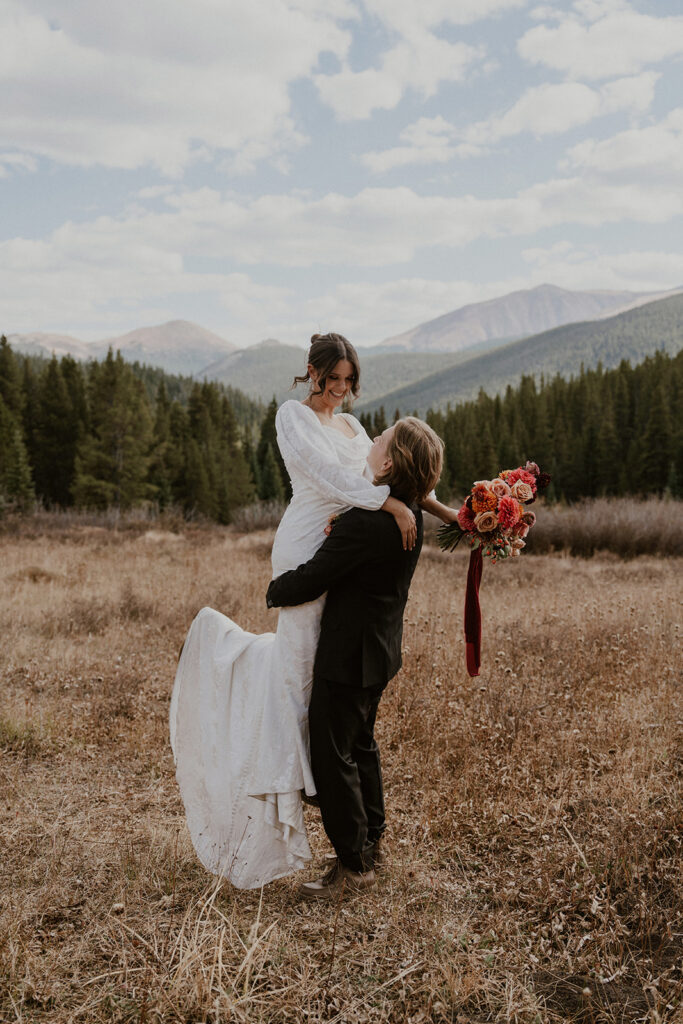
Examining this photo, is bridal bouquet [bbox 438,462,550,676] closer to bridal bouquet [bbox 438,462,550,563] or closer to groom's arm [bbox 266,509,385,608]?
bridal bouquet [bbox 438,462,550,563]

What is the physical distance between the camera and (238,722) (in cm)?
341

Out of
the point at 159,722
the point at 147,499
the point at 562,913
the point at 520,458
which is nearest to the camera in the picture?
the point at 562,913

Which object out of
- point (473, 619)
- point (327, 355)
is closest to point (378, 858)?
point (473, 619)

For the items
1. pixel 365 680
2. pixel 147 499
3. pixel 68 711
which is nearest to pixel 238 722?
pixel 365 680

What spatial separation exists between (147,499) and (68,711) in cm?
3777

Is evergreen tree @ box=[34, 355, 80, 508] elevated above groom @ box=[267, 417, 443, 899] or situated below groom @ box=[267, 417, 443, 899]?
above

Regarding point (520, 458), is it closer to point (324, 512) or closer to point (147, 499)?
point (147, 499)

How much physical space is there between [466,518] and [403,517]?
15.5 inches

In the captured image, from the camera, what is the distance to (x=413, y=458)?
3105mm

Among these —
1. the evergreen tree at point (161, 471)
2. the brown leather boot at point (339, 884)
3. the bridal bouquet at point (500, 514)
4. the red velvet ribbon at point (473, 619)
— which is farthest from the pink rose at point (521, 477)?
the evergreen tree at point (161, 471)

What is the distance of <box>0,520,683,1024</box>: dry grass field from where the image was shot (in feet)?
9.02

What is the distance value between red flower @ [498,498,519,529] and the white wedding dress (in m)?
0.55

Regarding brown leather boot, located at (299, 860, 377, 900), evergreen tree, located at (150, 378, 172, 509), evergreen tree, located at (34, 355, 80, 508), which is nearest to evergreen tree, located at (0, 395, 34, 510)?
evergreen tree, located at (34, 355, 80, 508)

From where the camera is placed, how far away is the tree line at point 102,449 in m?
38.9
